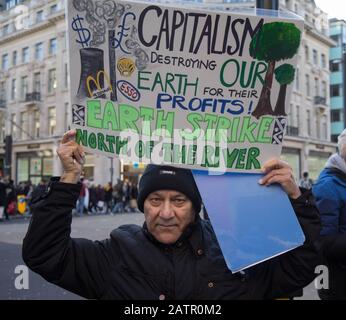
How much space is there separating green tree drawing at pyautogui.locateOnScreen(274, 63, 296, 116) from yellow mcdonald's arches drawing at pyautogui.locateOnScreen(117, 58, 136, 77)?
58 cm

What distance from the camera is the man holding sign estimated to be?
1.75 metres

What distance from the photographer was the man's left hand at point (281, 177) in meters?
1.82

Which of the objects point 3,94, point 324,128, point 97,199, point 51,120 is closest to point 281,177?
point 97,199

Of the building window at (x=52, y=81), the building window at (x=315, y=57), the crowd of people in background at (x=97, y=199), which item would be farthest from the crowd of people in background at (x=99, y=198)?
the building window at (x=315, y=57)

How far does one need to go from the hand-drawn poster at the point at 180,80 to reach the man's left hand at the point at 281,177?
2.0 inches

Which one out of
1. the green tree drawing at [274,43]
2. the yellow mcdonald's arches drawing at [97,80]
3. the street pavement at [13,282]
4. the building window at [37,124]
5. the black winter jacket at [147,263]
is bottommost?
the street pavement at [13,282]

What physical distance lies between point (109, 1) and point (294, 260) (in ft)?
4.04

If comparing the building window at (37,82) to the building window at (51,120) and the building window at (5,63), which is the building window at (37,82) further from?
the building window at (5,63)

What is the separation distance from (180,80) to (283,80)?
0.42 m

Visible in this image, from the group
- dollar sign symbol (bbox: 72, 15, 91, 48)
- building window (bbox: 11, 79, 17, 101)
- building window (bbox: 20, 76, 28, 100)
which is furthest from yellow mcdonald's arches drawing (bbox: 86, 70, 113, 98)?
building window (bbox: 11, 79, 17, 101)

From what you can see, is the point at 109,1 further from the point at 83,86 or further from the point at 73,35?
the point at 83,86

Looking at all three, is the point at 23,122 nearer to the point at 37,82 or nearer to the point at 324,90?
the point at 37,82

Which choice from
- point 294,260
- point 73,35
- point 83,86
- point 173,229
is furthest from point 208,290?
point 73,35
